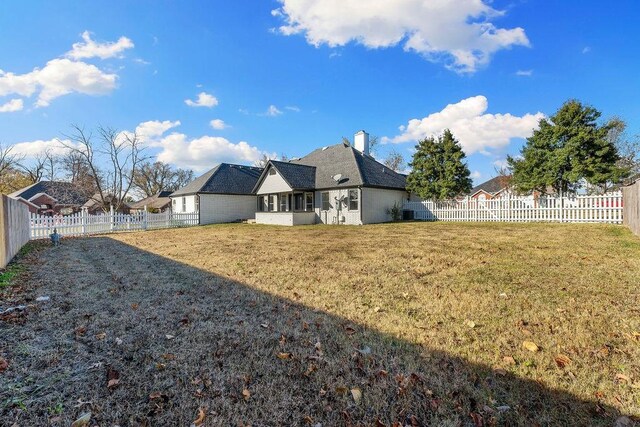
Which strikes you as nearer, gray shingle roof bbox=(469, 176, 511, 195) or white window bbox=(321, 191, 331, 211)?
white window bbox=(321, 191, 331, 211)

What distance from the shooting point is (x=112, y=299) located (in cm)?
488

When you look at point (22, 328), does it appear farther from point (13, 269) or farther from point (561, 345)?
point (561, 345)

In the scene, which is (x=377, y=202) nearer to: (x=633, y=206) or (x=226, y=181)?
(x=633, y=206)

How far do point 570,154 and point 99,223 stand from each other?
27759 millimetres

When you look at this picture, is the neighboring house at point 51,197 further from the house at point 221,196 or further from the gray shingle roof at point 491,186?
the gray shingle roof at point 491,186

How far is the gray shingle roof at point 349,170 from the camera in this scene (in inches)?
821

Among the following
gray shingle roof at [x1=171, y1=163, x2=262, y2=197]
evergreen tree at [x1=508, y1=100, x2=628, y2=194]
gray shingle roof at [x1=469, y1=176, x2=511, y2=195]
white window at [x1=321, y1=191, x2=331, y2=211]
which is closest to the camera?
evergreen tree at [x1=508, y1=100, x2=628, y2=194]

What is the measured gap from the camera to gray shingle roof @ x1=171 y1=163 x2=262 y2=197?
2592 centimetres

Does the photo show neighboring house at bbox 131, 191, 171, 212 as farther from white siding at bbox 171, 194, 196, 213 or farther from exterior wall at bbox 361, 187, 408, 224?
exterior wall at bbox 361, 187, 408, 224

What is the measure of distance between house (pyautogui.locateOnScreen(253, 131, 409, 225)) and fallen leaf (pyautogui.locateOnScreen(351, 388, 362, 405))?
17.7 meters

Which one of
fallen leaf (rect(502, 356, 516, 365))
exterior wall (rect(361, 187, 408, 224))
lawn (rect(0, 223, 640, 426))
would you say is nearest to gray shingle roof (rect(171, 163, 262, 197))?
exterior wall (rect(361, 187, 408, 224))

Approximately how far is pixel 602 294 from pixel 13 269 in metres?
11.6

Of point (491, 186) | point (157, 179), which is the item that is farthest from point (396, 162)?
point (157, 179)

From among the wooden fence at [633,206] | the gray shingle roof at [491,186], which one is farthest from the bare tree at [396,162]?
the wooden fence at [633,206]
